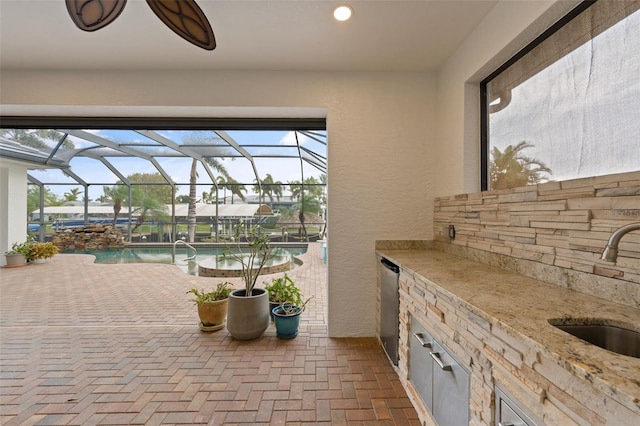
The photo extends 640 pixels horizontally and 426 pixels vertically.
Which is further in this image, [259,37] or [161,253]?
[161,253]

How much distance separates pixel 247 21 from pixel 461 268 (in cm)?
244

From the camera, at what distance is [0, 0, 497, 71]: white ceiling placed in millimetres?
1983

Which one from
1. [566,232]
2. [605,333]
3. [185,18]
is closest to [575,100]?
[566,232]

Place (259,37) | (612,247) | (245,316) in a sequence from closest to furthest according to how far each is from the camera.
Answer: (612,247) < (259,37) < (245,316)

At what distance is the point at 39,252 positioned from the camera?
6.37 metres

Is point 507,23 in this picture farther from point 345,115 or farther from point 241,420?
point 241,420

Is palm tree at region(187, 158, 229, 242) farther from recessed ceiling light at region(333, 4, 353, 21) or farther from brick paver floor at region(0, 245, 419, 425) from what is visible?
recessed ceiling light at region(333, 4, 353, 21)

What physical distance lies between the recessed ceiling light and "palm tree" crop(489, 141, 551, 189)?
1.57 metres

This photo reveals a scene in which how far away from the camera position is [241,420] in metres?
1.70

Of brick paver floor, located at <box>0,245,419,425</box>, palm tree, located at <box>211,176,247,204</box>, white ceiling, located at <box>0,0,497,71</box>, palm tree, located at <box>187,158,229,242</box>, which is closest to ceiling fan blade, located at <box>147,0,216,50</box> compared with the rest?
white ceiling, located at <box>0,0,497,71</box>

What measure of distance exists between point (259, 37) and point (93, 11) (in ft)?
3.91

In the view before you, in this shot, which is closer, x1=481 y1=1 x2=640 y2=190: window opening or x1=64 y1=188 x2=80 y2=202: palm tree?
x1=481 y1=1 x2=640 y2=190: window opening

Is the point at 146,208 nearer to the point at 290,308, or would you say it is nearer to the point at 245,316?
the point at 245,316

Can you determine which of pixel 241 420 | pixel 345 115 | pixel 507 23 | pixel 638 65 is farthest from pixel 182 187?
pixel 638 65
